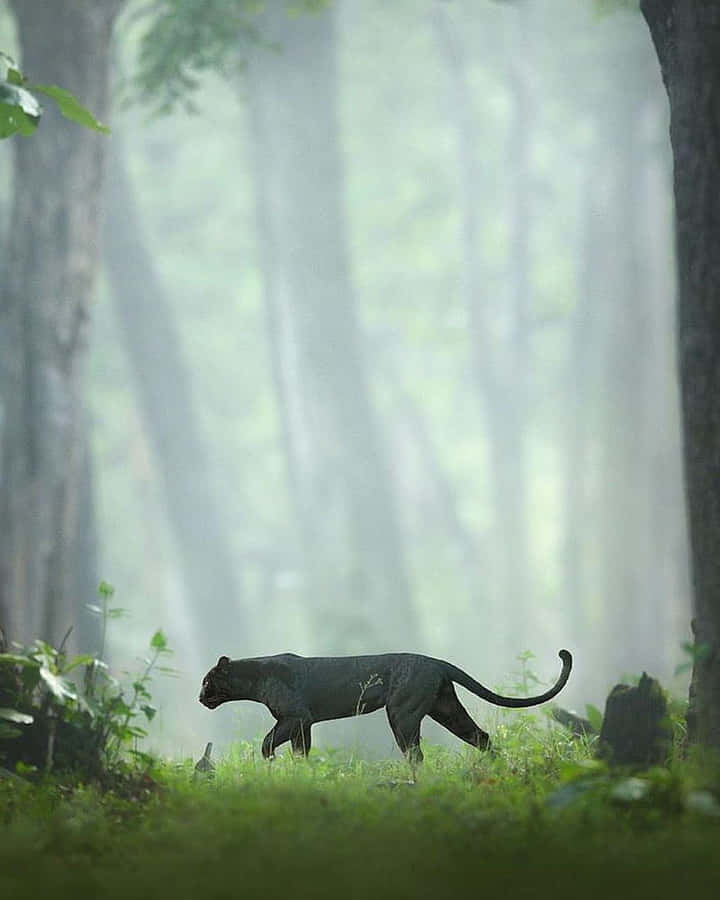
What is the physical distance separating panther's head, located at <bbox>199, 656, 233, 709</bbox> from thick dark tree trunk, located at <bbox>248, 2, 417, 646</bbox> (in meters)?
16.0

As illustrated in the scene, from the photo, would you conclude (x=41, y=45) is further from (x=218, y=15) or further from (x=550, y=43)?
(x=550, y=43)

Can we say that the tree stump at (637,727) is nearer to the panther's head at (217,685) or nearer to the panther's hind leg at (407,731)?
the panther's hind leg at (407,731)

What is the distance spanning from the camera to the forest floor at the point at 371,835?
3.67 metres

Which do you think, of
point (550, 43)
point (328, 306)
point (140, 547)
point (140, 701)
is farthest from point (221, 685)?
point (140, 547)

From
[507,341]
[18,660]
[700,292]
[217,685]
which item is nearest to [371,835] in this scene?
[217,685]

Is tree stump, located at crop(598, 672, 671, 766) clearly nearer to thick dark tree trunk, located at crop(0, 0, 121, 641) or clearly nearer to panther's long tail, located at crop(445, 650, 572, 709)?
panther's long tail, located at crop(445, 650, 572, 709)

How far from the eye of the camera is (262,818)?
441 centimetres

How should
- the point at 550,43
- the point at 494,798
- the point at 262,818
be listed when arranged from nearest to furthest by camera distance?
the point at 262,818
the point at 494,798
the point at 550,43

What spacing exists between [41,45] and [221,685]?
754 centimetres

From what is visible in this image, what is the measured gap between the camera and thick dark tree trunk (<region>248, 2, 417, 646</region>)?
72.2 feet

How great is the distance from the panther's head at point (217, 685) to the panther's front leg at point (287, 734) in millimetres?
283

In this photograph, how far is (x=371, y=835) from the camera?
13.8 feet

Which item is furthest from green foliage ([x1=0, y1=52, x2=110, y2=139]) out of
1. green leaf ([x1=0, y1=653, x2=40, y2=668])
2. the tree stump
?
the tree stump

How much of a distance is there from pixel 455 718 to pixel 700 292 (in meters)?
2.32
